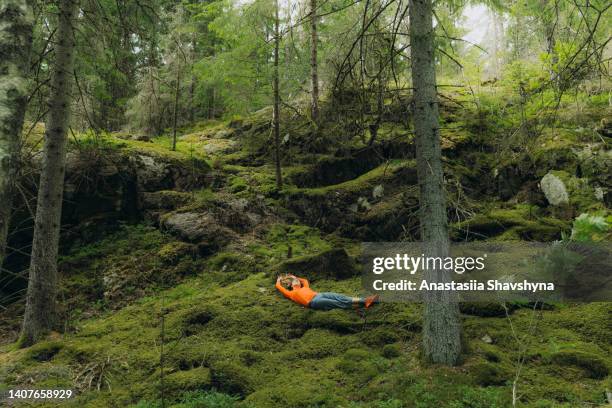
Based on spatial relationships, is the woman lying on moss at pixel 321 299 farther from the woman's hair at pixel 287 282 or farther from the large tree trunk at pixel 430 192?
the large tree trunk at pixel 430 192

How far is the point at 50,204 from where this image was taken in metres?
6.75

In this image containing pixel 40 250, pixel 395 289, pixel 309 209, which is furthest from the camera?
pixel 309 209

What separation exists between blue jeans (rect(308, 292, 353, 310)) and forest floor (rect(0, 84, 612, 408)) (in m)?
0.14

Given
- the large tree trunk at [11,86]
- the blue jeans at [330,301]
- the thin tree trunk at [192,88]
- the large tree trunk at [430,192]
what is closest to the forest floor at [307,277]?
the blue jeans at [330,301]

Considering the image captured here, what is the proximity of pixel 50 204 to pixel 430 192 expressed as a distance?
587cm

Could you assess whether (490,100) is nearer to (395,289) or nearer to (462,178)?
(462,178)

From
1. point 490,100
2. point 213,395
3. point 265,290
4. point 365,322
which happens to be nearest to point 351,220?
point 265,290

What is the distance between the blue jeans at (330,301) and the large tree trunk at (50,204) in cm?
421

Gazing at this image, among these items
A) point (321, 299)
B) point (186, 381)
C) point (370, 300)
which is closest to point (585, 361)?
point (370, 300)

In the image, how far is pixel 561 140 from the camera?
9.62 meters

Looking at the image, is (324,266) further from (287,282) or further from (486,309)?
(486,309)

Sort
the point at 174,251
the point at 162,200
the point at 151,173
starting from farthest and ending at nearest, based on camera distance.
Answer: the point at 151,173 < the point at 162,200 < the point at 174,251

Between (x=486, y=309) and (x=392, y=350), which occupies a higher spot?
(x=486, y=309)

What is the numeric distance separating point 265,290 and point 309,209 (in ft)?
12.6
